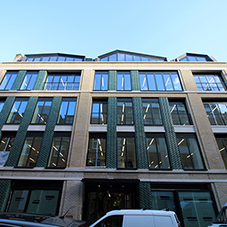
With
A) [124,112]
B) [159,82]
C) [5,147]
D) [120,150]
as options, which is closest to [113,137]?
[120,150]

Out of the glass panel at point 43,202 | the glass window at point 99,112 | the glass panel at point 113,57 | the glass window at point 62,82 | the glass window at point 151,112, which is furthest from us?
the glass panel at point 113,57

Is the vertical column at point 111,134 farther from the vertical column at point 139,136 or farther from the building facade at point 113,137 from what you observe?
the vertical column at point 139,136

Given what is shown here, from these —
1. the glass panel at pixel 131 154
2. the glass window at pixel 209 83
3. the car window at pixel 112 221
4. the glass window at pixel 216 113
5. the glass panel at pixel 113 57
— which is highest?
the glass panel at pixel 113 57

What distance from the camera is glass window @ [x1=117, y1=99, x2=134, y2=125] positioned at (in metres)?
14.4

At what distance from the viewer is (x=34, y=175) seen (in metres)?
11.8

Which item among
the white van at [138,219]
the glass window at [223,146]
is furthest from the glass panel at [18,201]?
the glass window at [223,146]

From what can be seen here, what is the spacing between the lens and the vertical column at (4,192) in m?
10.8

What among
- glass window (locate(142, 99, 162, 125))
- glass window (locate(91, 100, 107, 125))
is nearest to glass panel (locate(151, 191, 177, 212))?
glass window (locate(142, 99, 162, 125))

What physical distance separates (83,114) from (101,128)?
2.27 metres

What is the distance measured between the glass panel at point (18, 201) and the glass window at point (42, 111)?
5924mm

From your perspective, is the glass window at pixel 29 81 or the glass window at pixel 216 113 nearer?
the glass window at pixel 216 113

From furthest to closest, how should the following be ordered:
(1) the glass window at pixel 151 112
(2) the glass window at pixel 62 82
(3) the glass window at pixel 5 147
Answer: (2) the glass window at pixel 62 82 < (1) the glass window at pixel 151 112 < (3) the glass window at pixel 5 147

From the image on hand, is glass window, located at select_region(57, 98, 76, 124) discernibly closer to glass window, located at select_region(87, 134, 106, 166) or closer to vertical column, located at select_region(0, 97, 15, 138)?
glass window, located at select_region(87, 134, 106, 166)

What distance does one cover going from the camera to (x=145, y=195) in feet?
35.9
